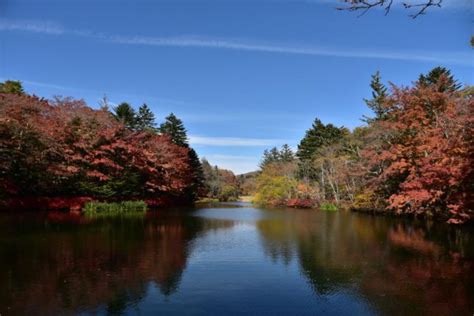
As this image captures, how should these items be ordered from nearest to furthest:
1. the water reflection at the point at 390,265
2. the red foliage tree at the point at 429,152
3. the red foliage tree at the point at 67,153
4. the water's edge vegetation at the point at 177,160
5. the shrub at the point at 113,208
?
the water reflection at the point at 390,265, the red foliage tree at the point at 429,152, the water's edge vegetation at the point at 177,160, the red foliage tree at the point at 67,153, the shrub at the point at 113,208

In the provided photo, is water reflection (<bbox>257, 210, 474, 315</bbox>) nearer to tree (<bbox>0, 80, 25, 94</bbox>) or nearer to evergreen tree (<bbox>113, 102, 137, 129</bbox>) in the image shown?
tree (<bbox>0, 80, 25, 94</bbox>)

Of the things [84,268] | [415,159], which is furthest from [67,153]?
[415,159]

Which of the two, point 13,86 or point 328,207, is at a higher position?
point 13,86

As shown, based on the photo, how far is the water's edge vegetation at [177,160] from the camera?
17.7m

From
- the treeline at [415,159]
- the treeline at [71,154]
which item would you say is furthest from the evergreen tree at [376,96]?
the treeline at [71,154]

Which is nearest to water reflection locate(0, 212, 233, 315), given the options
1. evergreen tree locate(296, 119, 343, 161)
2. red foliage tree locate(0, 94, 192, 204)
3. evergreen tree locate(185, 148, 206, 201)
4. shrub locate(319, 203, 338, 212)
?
red foliage tree locate(0, 94, 192, 204)

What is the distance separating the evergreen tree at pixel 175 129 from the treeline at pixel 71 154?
1359 centimetres

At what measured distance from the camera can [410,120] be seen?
21.4 meters

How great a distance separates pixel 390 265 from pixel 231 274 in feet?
12.4

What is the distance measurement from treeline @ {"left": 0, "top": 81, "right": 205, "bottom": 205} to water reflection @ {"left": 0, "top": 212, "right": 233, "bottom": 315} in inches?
362

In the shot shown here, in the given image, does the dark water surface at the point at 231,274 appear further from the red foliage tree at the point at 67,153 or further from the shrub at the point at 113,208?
the shrub at the point at 113,208

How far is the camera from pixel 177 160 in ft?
121

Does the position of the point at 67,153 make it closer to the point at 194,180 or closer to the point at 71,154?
the point at 71,154

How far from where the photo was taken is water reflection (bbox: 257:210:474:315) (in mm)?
6051
